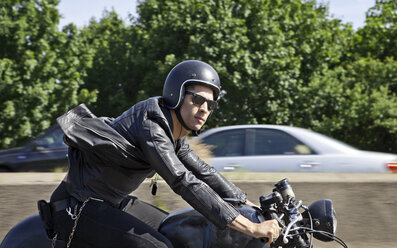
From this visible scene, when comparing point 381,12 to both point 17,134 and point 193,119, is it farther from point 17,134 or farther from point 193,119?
point 193,119

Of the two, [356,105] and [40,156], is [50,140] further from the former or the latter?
[356,105]

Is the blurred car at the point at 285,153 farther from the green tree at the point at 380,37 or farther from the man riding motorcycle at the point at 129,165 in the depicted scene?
the green tree at the point at 380,37

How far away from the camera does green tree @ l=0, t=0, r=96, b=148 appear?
72.1 feet

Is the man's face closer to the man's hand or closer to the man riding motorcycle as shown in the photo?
the man riding motorcycle

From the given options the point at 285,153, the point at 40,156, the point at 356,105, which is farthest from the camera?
the point at 356,105

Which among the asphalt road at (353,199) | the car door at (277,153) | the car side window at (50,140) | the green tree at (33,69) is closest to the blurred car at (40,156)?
the car side window at (50,140)

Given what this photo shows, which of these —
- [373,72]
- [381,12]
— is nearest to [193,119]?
[373,72]

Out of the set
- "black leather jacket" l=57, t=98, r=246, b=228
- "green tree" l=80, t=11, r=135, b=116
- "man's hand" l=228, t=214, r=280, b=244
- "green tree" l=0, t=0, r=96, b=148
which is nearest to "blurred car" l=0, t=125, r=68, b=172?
"black leather jacket" l=57, t=98, r=246, b=228

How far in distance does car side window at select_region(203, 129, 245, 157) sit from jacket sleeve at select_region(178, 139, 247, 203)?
5.42 meters

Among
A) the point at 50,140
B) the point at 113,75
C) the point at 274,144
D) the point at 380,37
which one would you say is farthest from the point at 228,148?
the point at 380,37

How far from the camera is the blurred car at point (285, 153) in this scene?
26.1ft

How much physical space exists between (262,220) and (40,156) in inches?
335

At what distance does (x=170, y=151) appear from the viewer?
2492mm

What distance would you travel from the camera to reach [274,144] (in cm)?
851
